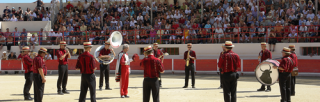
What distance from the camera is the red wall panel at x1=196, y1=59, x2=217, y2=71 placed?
22.0 metres

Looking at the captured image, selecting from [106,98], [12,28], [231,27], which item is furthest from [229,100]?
[12,28]

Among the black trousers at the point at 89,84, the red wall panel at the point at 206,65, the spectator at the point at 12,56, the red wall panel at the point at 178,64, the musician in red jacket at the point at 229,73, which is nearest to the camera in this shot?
the musician in red jacket at the point at 229,73

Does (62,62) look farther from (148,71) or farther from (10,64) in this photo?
(10,64)

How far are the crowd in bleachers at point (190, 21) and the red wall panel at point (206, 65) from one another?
200 centimetres

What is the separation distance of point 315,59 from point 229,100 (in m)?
12.9

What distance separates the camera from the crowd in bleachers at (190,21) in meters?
22.2

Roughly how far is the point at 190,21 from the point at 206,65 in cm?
450

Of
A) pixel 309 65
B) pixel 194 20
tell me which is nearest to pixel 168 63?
pixel 194 20

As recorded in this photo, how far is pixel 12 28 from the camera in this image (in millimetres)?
30328

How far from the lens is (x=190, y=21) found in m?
25.5

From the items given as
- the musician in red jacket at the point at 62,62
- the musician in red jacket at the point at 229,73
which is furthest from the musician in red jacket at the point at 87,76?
the musician in red jacket at the point at 229,73

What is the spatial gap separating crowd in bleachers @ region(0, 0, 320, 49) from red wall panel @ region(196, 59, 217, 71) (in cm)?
200

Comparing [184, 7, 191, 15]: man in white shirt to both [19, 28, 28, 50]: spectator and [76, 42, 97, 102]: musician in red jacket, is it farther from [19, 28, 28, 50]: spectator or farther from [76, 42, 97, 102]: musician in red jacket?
[76, 42, 97, 102]: musician in red jacket

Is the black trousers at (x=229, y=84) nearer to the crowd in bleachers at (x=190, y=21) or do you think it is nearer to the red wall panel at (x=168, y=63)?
the crowd in bleachers at (x=190, y=21)
